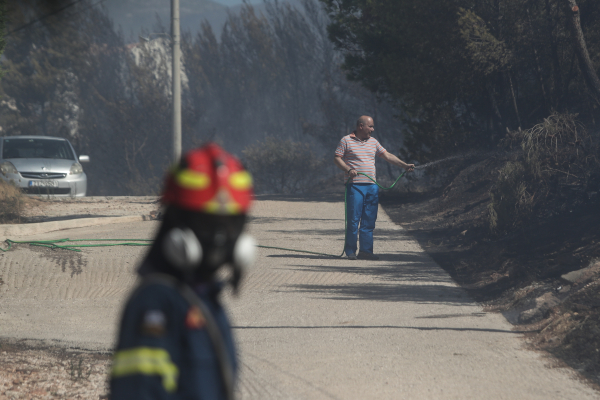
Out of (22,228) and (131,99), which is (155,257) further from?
(131,99)

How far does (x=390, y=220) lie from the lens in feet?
49.6

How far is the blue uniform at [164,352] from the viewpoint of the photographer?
4.61 feet

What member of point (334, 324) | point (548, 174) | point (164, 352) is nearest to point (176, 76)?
Result: point (548, 174)

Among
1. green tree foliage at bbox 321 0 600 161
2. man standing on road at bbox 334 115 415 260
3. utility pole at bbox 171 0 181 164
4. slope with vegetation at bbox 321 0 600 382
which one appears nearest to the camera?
slope with vegetation at bbox 321 0 600 382

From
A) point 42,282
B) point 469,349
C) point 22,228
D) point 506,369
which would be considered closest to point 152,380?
point 506,369

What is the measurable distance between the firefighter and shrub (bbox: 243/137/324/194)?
97.5 ft

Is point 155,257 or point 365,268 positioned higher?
point 155,257

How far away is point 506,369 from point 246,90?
43.5m

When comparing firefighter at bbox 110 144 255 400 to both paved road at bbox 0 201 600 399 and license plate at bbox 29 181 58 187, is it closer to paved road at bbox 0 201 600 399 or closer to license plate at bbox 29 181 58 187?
paved road at bbox 0 201 600 399

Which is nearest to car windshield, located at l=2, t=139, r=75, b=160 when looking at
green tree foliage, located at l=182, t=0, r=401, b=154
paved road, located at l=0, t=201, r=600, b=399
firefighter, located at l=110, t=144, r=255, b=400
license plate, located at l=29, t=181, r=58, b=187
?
license plate, located at l=29, t=181, r=58, b=187

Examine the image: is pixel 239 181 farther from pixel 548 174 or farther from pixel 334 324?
pixel 548 174

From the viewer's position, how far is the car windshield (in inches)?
698

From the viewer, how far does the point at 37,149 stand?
18156mm

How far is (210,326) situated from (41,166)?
54.4 ft
